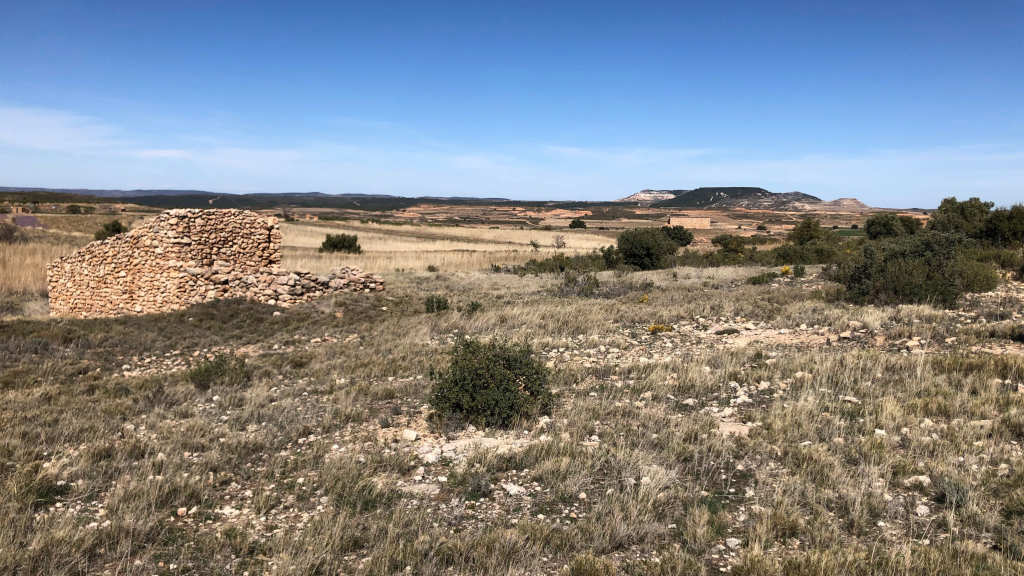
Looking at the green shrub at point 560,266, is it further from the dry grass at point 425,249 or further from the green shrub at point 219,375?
the green shrub at point 219,375

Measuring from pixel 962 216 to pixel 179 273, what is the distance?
131 ft

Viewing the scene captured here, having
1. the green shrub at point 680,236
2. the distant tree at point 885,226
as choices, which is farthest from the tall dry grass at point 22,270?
the distant tree at point 885,226

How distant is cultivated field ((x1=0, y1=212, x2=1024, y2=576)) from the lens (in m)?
3.65

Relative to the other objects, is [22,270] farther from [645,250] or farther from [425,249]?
[645,250]

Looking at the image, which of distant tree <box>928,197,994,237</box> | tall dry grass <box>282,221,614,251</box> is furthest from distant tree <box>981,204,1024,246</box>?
tall dry grass <box>282,221,614,251</box>

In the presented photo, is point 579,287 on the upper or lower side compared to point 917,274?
lower

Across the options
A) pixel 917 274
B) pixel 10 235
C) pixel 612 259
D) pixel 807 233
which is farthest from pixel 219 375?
pixel 807 233

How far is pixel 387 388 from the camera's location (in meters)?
7.62

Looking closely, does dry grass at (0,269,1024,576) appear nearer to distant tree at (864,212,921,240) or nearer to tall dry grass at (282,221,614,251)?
tall dry grass at (282,221,614,251)

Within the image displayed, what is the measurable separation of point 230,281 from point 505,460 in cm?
1320

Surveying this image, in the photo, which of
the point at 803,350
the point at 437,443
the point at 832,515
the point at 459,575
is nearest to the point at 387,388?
the point at 437,443

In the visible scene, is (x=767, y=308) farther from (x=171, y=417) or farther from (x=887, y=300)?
(x=171, y=417)

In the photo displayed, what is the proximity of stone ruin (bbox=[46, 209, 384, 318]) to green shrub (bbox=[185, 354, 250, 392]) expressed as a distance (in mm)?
6825

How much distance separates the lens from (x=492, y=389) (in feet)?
21.1
